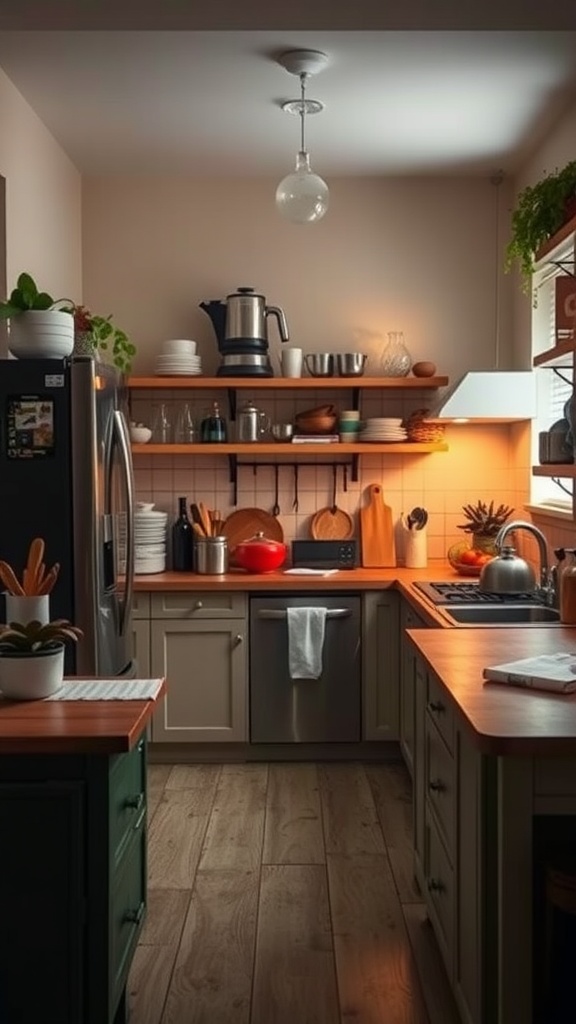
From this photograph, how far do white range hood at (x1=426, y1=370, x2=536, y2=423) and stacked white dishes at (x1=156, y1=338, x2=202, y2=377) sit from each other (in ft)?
4.03

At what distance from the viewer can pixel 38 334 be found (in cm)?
332

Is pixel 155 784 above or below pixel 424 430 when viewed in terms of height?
below

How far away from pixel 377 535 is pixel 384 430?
0.54 metres

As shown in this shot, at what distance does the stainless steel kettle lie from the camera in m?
4.58

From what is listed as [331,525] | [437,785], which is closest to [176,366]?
[331,525]

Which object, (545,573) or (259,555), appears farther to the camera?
(259,555)

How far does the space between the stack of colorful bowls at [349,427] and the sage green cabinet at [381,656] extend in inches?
31.6

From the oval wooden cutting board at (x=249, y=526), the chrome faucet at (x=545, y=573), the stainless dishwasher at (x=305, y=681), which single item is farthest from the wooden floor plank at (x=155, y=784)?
the chrome faucet at (x=545, y=573)

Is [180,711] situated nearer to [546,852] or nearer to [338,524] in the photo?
[338,524]

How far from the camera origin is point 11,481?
330 cm

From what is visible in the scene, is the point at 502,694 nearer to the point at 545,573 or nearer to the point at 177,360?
the point at 545,573

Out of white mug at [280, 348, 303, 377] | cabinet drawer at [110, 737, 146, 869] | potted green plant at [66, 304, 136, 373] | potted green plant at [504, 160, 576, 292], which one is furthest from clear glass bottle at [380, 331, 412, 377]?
cabinet drawer at [110, 737, 146, 869]

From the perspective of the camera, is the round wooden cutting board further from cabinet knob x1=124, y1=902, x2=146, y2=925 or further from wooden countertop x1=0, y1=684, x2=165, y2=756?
wooden countertop x1=0, y1=684, x2=165, y2=756

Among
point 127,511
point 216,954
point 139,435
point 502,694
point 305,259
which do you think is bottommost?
point 216,954
